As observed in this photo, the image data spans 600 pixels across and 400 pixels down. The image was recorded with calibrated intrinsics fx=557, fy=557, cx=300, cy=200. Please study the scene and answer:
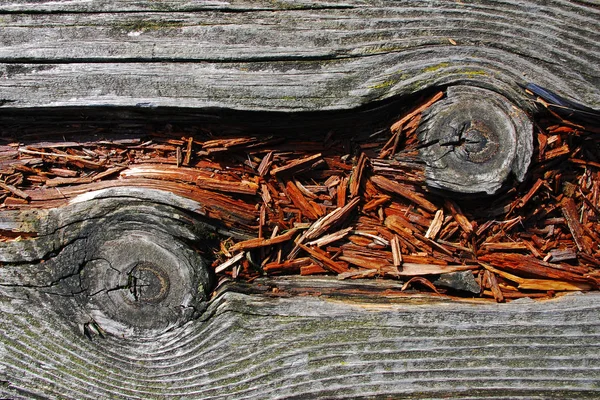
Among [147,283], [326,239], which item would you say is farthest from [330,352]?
[147,283]

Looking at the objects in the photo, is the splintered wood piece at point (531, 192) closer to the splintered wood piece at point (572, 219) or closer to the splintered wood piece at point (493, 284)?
the splintered wood piece at point (572, 219)

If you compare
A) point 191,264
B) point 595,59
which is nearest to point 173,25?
point 191,264

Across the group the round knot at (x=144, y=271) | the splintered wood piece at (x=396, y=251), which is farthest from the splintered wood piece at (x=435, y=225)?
the round knot at (x=144, y=271)

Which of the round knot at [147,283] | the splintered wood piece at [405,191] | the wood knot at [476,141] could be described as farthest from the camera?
the splintered wood piece at [405,191]

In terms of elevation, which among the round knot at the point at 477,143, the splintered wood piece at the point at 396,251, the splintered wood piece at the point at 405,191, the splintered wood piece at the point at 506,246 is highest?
the round knot at the point at 477,143

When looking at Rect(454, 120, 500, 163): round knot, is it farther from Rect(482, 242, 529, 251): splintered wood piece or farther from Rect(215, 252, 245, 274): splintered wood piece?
Rect(215, 252, 245, 274): splintered wood piece

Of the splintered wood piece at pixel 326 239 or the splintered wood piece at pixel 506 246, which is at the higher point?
the splintered wood piece at pixel 506 246

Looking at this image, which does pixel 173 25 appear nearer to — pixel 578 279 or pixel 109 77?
pixel 109 77

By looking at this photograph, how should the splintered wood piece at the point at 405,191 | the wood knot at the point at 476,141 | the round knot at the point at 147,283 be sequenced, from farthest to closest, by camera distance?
1. the splintered wood piece at the point at 405,191
2. the round knot at the point at 147,283
3. the wood knot at the point at 476,141
